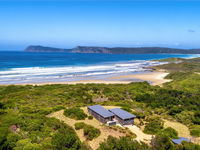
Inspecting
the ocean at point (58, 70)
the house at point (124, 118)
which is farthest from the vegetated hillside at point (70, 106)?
the ocean at point (58, 70)

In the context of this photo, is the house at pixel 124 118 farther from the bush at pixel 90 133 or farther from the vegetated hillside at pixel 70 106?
the bush at pixel 90 133

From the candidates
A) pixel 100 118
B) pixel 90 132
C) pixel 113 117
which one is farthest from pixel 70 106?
pixel 90 132

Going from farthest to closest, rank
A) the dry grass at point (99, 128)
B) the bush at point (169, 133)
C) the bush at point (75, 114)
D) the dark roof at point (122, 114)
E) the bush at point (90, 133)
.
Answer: the bush at point (75, 114)
the dark roof at point (122, 114)
the bush at point (169, 133)
the bush at point (90, 133)
the dry grass at point (99, 128)

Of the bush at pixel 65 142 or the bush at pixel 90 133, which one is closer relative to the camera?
the bush at pixel 65 142

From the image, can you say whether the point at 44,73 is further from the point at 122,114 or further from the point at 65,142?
the point at 65,142

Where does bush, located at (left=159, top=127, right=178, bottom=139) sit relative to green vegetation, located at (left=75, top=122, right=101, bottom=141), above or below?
below

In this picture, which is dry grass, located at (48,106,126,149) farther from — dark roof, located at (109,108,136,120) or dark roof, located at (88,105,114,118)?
dark roof, located at (109,108,136,120)

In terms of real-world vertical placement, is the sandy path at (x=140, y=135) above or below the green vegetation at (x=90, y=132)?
below

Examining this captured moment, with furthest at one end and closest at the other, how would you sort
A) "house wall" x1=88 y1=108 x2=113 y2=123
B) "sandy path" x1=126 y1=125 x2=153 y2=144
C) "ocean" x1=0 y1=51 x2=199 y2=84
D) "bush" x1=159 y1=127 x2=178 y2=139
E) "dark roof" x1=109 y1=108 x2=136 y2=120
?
"ocean" x1=0 y1=51 x2=199 y2=84, "dark roof" x1=109 y1=108 x2=136 y2=120, "house wall" x1=88 y1=108 x2=113 y2=123, "bush" x1=159 y1=127 x2=178 y2=139, "sandy path" x1=126 y1=125 x2=153 y2=144

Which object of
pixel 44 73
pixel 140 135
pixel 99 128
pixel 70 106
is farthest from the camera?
pixel 44 73

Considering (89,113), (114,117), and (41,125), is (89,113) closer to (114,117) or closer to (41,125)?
(114,117)

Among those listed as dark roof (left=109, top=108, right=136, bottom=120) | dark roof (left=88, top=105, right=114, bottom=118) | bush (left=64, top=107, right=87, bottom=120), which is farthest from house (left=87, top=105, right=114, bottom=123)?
bush (left=64, top=107, right=87, bottom=120)
